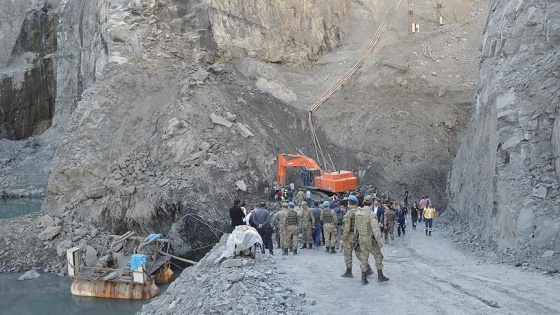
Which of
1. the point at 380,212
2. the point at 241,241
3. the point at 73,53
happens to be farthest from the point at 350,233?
the point at 73,53

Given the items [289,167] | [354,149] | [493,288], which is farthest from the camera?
[354,149]

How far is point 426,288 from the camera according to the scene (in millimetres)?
8820

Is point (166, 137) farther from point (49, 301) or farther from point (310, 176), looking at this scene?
point (49, 301)

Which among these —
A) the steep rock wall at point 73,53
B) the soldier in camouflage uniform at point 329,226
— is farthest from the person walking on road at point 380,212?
the steep rock wall at point 73,53

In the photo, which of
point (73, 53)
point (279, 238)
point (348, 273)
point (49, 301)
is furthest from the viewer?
point (73, 53)

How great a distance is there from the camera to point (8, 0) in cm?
4525

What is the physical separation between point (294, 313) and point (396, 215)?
32.0 feet

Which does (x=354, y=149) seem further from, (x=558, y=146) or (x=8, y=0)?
(x=8, y=0)

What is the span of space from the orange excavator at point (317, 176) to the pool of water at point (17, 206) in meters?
15.7

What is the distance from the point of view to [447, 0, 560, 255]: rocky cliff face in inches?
470

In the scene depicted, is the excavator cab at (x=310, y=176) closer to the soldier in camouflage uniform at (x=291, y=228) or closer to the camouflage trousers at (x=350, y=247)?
the soldier in camouflage uniform at (x=291, y=228)

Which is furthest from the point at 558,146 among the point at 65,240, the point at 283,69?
the point at 283,69

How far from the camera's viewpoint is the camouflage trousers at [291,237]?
12.7m

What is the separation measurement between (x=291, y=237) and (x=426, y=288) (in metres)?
4.47
